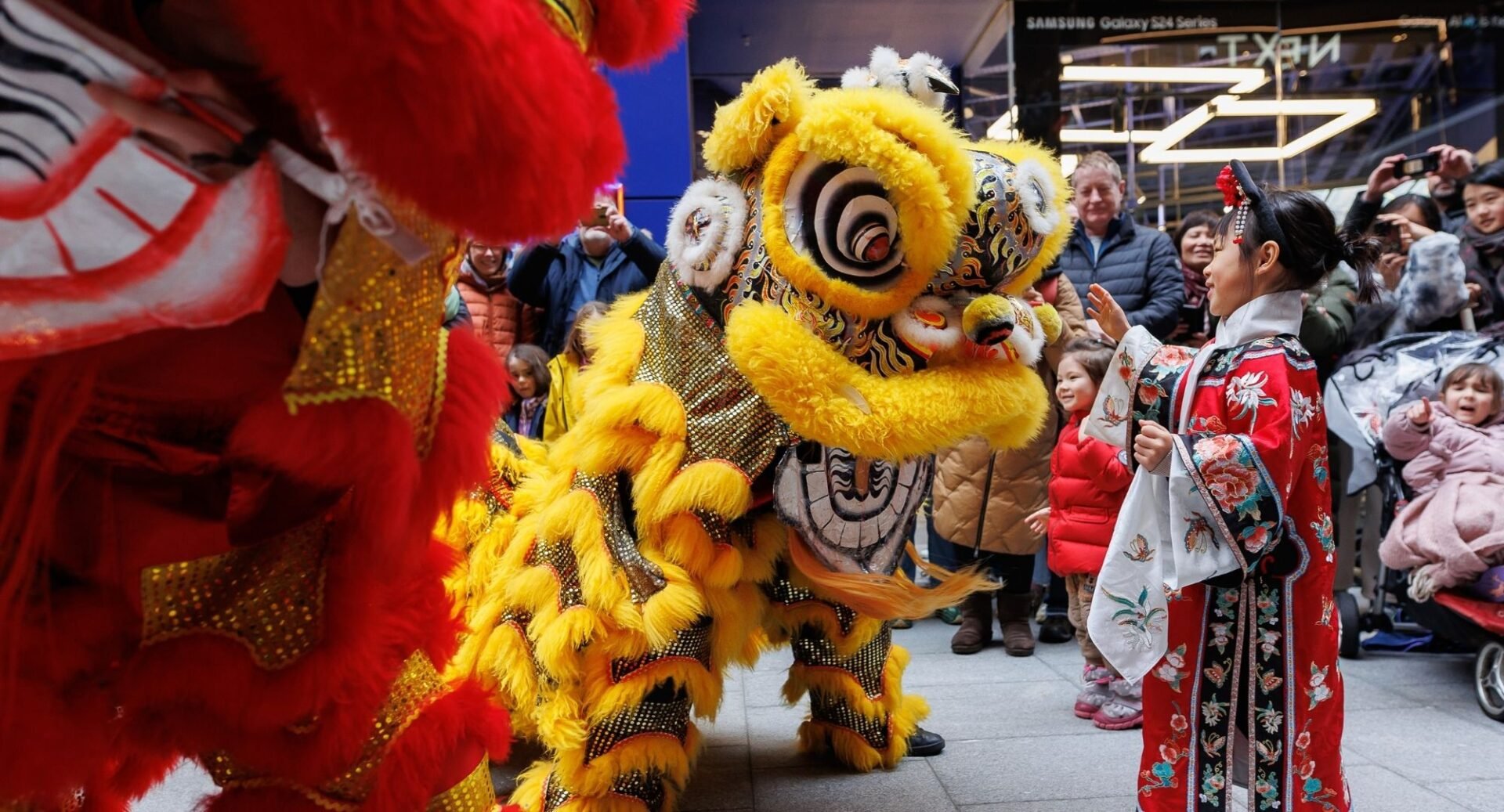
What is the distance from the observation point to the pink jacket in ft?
10.8

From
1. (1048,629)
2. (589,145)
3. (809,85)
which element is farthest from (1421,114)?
(589,145)

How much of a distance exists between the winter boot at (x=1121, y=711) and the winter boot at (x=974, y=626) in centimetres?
94

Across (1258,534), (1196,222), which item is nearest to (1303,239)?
(1258,534)

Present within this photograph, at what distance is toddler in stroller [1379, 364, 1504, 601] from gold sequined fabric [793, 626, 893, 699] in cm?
187

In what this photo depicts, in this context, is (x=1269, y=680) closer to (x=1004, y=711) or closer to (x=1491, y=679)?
(x=1004, y=711)

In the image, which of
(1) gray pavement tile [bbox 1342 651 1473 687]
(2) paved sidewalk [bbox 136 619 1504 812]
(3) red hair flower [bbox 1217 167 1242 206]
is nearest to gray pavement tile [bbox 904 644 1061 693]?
(2) paved sidewalk [bbox 136 619 1504 812]

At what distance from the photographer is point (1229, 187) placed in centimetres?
219

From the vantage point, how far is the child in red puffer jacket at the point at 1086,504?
3092mm

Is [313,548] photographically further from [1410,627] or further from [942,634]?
[1410,627]

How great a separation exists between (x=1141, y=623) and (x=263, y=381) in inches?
64.3

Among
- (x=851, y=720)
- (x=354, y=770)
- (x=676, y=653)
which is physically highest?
(x=354, y=770)

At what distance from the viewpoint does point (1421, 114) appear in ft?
23.9

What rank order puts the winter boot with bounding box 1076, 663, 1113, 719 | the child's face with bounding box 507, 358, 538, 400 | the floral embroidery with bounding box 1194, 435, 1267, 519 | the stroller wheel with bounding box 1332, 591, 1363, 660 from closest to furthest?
the floral embroidery with bounding box 1194, 435, 1267, 519, the winter boot with bounding box 1076, 663, 1113, 719, the child's face with bounding box 507, 358, 538, 400, the stroller wheel with bounding box 1332, 591, 1363, 660

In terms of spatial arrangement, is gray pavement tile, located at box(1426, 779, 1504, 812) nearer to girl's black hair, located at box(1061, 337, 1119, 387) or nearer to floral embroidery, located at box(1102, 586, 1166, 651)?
floral embroidery, located at box(1102, 586, 1166, 651)
